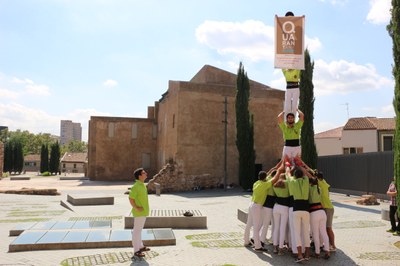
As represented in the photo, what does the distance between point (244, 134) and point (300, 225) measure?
66.5 feet

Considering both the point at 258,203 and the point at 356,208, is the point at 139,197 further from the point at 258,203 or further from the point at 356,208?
the point at 356,208

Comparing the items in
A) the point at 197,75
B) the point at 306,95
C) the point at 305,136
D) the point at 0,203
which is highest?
the point at 197,75

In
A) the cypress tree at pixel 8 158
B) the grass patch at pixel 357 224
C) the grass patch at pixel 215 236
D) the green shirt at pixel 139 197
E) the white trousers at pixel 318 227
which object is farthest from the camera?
the cypress tree at pixel 8 158

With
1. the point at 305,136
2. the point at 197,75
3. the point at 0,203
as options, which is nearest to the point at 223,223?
the point at 305,136

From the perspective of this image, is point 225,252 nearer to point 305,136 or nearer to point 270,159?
point 305,136

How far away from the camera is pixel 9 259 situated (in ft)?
26.5

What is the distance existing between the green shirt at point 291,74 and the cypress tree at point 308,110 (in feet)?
43.9

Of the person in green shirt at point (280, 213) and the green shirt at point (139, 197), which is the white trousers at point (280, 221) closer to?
the person in green shirt at point (280, 213)

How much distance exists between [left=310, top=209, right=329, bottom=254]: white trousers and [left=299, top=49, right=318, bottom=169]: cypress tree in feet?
48.0

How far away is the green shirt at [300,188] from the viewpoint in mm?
8062

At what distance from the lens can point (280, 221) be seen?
28.2ft

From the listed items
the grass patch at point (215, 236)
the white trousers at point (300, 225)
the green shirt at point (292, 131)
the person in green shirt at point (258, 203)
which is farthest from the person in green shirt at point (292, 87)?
the grass patch at point (215, 236)

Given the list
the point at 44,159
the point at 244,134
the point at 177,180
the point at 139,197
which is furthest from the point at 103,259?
the point at 44,159

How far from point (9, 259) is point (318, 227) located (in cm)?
654
